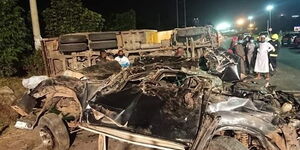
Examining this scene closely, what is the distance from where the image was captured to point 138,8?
31.0 m

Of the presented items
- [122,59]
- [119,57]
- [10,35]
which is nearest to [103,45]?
[119,57]

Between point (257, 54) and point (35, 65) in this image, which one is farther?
point (35, 65)

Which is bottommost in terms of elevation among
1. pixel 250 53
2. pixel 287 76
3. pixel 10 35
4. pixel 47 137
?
pixel 47 137

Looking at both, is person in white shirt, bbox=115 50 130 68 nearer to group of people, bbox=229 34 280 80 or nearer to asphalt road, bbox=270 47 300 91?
group of people, bbox=229 34 280 80

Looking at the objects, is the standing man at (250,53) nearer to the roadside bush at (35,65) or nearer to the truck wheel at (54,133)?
the roadside bush at (35,65)

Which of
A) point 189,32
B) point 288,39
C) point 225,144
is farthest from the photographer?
point 288,39

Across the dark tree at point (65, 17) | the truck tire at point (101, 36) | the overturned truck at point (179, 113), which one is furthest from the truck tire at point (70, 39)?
the overturned truck at point (179, 113)

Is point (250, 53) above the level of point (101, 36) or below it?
below

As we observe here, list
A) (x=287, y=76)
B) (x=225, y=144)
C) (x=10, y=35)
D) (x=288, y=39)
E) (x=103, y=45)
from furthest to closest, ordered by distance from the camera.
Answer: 1. (x=288, y=39)
2. (x=287, y=76)
3. (x=103, y=45)
4. (x=10, y=35)
5. (x=225, y=144)

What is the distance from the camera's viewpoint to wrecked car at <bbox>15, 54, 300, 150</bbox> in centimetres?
392

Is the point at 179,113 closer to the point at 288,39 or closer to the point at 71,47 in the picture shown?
the point at 71,47

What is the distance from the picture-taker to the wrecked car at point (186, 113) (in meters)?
3.92

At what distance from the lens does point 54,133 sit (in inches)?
228

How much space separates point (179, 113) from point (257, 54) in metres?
7.84
